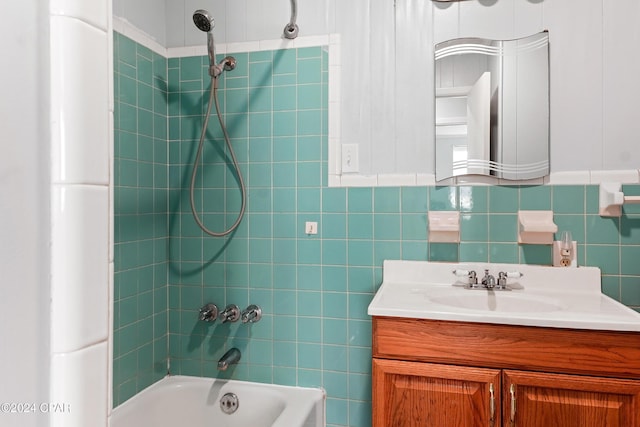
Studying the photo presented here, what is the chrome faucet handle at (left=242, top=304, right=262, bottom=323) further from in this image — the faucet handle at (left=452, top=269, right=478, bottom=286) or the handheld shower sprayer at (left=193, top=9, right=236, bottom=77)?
the handheld shower sprayer at (left=193, top=9, right=236, bottom=77)

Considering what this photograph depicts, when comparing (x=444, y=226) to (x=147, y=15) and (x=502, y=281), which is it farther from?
(x=147, y=15)

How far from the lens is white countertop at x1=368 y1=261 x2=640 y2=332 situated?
3.90 ft

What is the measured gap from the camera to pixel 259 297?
6.10 ft

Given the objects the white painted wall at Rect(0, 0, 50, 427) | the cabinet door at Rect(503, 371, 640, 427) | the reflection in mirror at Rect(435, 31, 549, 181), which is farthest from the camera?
the reflection in mirror at Rect(435, 31, 549, 181)

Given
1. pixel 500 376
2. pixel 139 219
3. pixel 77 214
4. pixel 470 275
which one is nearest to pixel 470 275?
pixel 470 275

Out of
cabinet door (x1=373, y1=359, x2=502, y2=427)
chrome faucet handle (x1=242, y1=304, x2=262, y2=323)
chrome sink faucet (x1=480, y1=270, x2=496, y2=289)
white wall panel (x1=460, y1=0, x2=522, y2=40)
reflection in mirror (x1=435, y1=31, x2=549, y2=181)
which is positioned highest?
white wall panel (x1=460, y1=0, x2=522, y2=40)

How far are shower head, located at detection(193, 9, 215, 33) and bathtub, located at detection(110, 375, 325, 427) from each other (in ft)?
4.97

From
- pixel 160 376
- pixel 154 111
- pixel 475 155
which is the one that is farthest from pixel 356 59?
pixel 160 376

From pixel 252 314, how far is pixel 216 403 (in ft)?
1.42

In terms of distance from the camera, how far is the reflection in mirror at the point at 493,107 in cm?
160

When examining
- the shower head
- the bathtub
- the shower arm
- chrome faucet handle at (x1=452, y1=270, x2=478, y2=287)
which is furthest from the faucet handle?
the shower head

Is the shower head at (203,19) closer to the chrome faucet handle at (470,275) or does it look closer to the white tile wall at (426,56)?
the white tile wall at (426,56)

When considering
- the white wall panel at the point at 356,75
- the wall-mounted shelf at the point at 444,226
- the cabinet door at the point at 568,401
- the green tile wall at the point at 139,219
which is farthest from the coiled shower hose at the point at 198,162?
the cabinet door at the point at 568,401

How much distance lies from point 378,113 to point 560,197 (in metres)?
0.79
